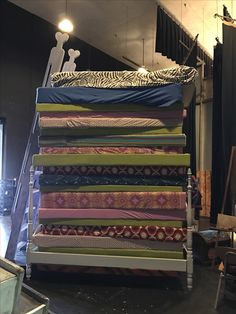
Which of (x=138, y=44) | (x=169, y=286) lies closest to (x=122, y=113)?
(x=169, y=286)

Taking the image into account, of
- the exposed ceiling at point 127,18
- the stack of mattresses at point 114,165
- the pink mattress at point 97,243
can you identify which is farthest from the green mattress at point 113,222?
the exposed ceiling at point 127,18

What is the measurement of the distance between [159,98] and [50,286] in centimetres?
233

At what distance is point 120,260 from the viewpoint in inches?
141

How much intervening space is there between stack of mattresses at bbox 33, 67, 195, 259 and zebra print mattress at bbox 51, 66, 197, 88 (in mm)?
11

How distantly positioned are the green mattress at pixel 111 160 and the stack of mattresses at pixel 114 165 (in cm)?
1

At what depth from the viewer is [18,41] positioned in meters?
8.49

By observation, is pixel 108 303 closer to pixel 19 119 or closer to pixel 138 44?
pixel 19 119

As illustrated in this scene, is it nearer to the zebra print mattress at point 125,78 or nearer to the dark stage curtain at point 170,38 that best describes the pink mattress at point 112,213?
the zebra print mattress at point 125,78

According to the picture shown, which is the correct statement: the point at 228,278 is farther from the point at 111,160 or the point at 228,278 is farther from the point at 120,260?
the point at 111,160

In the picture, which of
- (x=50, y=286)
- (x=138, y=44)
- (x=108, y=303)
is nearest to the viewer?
(x=108, y=303)

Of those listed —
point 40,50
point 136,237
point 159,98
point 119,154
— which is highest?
point 40,50

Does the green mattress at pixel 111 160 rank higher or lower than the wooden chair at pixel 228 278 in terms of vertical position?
higher

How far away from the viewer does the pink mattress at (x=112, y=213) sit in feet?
11.8

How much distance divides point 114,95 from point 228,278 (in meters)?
2.22
